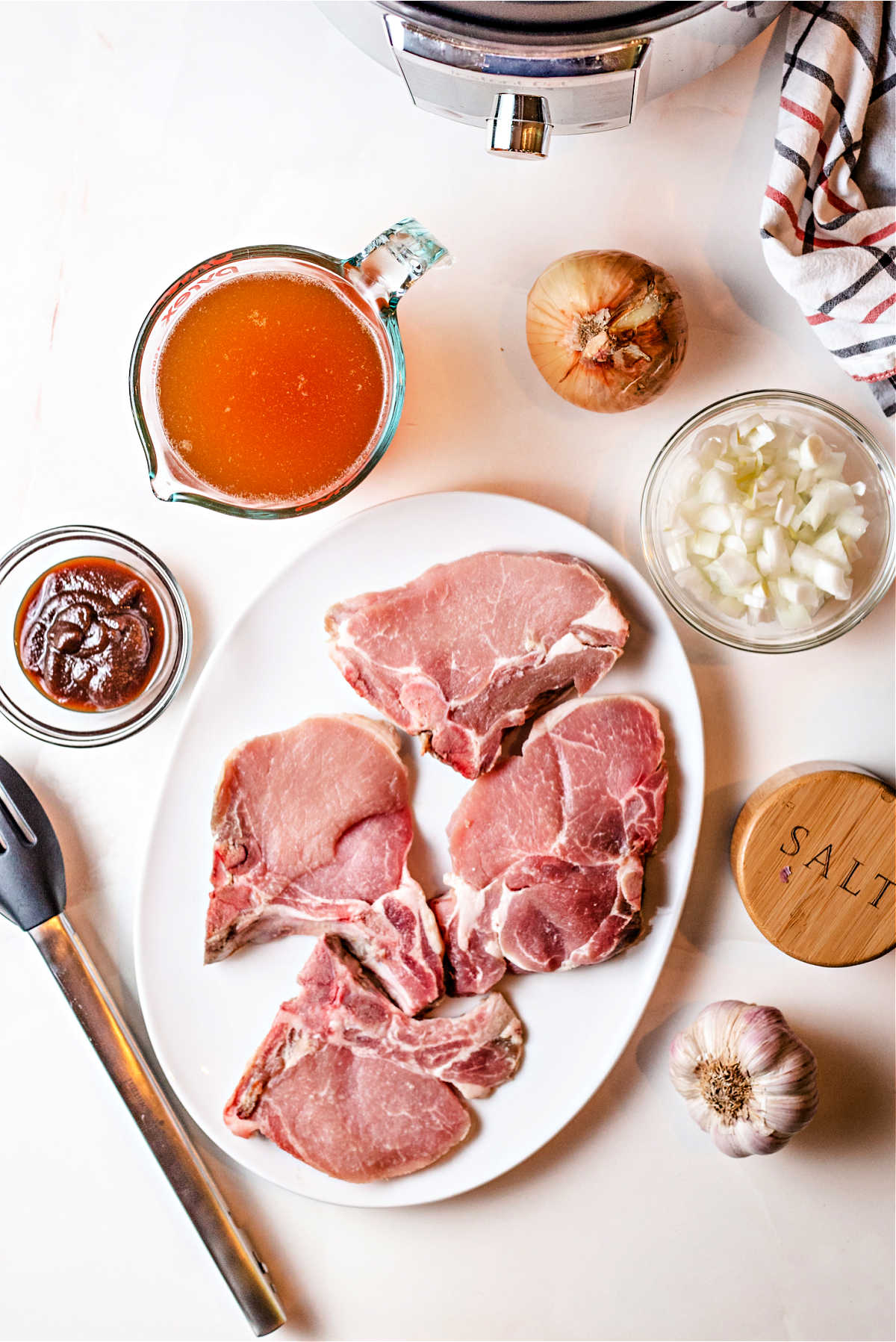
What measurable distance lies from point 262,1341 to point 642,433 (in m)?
1.47

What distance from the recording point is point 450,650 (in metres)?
1.36

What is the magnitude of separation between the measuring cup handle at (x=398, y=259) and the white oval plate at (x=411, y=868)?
0.30 meters

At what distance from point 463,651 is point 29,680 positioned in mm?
598

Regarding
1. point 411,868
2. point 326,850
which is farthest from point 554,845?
point 326,850

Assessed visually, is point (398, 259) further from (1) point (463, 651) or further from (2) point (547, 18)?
(1) point (463, 651)

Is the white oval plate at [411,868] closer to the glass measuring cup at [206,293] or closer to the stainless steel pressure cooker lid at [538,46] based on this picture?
the glass measuring cup at [206,293]

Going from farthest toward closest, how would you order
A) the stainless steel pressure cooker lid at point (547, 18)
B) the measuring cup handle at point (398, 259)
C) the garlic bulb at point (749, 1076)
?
the garlic bulb at point (749, 1076) → the measuring cup handle at point (398, 259) → the stainless steel pressure cooker lid at point (547, 18)

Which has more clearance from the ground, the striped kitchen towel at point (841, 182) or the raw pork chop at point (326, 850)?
the striped kitchen towel at point (841, 182)

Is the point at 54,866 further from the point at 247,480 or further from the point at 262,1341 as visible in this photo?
the point at 262,1341

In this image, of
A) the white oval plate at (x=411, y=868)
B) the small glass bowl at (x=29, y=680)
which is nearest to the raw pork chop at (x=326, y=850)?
the white oval plate at (x=411, y=868)

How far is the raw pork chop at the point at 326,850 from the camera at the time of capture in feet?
4.52

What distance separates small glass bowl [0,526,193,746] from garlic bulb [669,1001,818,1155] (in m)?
0.88

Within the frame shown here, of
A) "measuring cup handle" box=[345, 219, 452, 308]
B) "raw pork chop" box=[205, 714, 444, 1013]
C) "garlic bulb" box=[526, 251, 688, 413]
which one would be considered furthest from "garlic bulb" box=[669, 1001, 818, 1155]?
"measuring cup handle" box=[345, 219, 452, 308]

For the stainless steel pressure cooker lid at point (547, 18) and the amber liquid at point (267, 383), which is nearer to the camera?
the stainless steel pressure cooker lid at point (547, 18)
